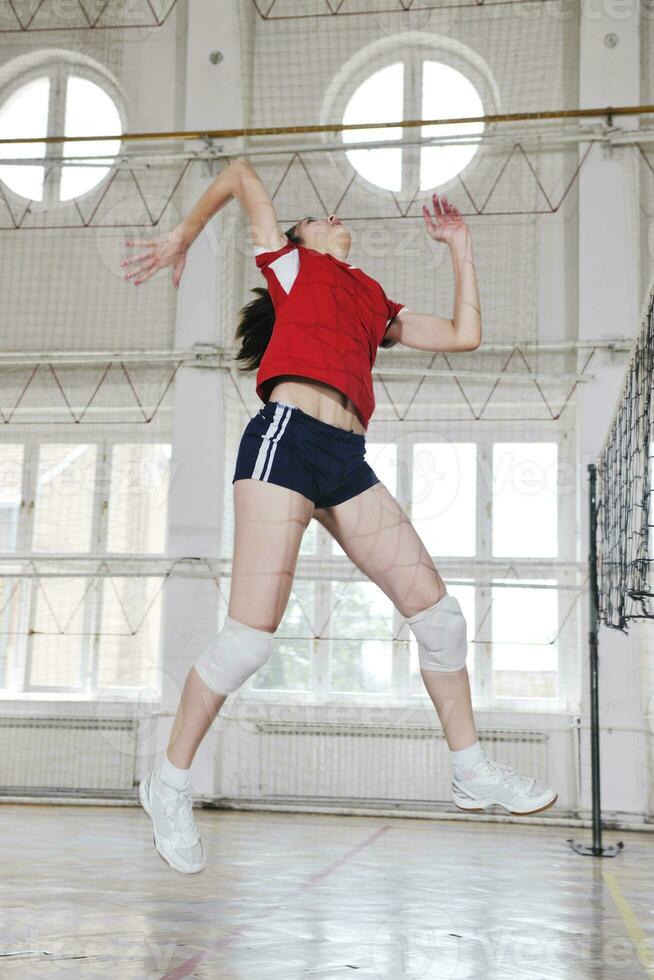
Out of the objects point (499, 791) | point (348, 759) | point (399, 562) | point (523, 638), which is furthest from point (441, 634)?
point (348, 759)

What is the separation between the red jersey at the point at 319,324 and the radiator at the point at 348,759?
22.4ft

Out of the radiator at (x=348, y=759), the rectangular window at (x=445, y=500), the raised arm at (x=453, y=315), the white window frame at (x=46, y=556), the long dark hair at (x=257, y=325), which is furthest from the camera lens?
the white window frame at (x=46, y=556)

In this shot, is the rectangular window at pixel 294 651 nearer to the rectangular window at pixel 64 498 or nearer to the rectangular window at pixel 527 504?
the rectangular window at pixel 527 504

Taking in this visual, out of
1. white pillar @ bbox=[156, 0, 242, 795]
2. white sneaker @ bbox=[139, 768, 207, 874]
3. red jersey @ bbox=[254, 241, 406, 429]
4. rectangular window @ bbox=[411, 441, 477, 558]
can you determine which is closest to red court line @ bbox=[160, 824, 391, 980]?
white sneaker @ bbox=[139, 768, 207, 874]

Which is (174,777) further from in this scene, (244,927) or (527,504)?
(527,504)

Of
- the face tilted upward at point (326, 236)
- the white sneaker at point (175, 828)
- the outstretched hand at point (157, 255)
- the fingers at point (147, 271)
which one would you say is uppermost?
the face tilted upward at point (326, 236)

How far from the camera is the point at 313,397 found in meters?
2.12

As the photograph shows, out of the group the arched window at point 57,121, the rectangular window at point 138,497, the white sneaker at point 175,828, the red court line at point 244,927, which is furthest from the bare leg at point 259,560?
the arched window at point 57,121

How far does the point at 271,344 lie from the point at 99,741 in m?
7.58

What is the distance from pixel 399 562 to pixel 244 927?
7.73 ft

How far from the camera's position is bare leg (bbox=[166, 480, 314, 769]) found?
1968 millimetres

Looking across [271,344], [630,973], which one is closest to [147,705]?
[630,973]

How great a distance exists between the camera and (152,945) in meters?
3.43

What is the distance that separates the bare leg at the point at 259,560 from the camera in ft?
6.46
